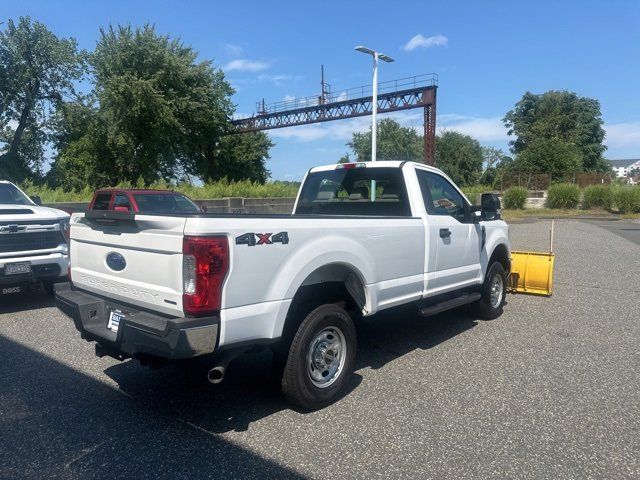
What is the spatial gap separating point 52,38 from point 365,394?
3683 cm

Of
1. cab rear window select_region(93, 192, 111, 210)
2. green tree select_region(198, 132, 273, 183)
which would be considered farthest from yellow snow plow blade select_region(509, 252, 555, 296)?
green tree select_region(198, 132, 273, 183)

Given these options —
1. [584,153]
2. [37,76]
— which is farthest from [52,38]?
[584,153]

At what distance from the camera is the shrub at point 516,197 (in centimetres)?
3338

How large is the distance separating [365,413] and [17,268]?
5447mm

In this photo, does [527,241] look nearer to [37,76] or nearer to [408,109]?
[408,109]

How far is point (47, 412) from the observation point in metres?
3.81

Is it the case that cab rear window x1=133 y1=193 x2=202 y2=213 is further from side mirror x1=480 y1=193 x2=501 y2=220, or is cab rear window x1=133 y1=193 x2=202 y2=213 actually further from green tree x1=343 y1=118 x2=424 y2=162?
green tree x1=343 y1=118 x2=424 y2=162

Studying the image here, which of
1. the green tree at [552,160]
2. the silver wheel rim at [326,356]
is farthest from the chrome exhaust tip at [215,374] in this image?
the green tree at [552,160]

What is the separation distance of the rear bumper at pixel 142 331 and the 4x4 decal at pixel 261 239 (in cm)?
52

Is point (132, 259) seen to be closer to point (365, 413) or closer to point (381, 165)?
point (365, 413)

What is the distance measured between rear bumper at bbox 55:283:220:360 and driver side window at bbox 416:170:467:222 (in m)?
2.95

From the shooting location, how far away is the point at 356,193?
5676 millimetres

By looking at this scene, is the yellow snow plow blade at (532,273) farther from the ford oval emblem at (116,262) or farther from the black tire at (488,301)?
the ford oval emblem at (116,262)

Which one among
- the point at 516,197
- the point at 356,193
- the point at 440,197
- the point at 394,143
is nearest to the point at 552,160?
the point at 516,197
